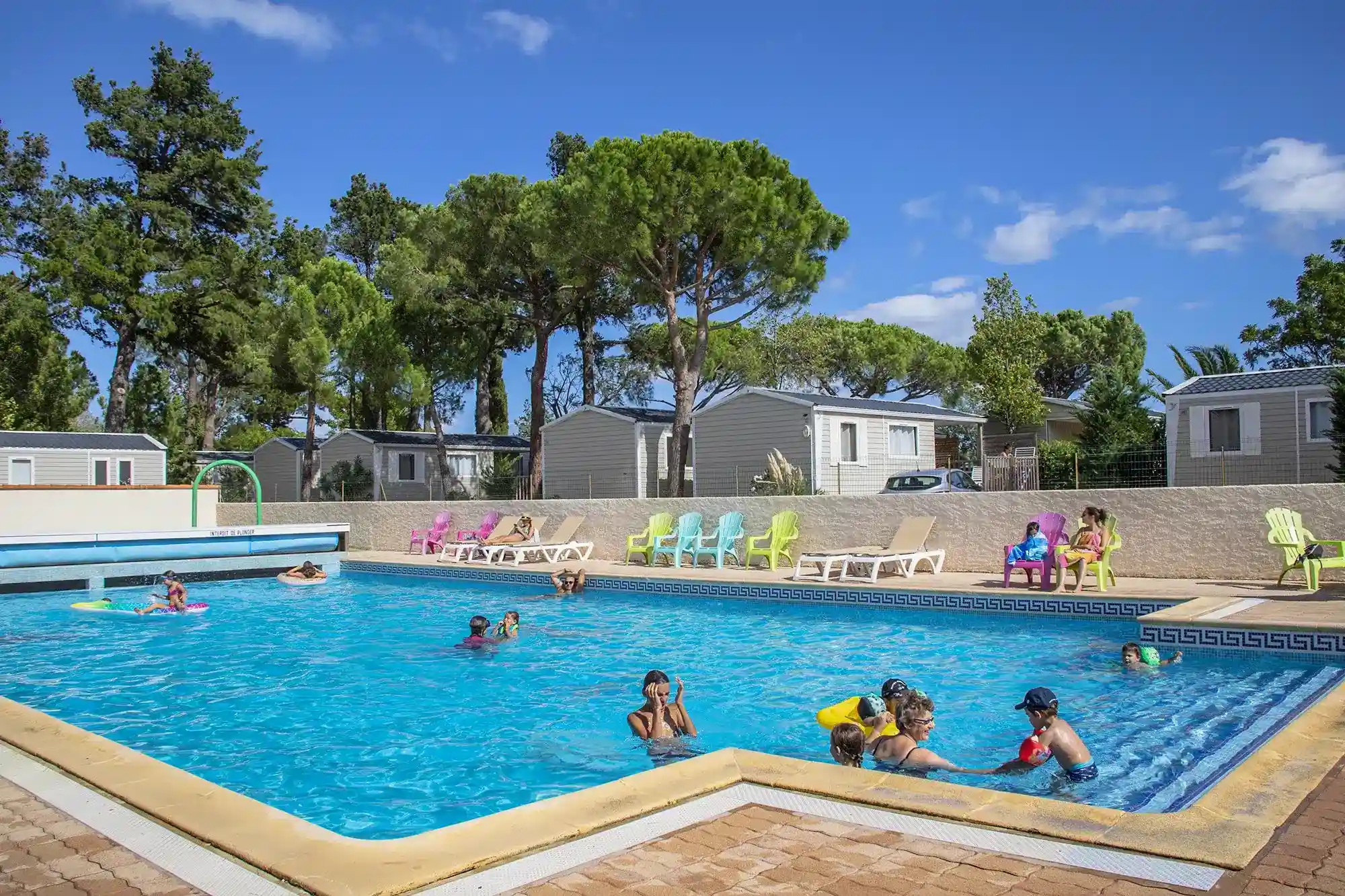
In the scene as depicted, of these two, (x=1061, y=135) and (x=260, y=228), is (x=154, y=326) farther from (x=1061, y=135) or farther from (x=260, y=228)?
(x=1061, y=135)

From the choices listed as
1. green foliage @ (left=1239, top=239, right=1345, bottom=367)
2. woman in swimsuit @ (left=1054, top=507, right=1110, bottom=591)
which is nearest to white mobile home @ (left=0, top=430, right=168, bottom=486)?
woman in swimsuit @ (left=1054, top=507, right=1110, bottom=591)

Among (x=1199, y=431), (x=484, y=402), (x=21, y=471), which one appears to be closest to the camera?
(x=1199, y=431)

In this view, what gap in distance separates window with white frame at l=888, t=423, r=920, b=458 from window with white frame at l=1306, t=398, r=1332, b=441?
8.71 m

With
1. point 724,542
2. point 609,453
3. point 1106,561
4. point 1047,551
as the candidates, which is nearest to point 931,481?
point 724,542

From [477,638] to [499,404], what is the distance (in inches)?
1238

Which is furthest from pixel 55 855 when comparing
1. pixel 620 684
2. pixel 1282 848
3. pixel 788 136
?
pixel 788 136

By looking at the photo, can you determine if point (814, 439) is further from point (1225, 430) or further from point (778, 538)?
point (778, 538)

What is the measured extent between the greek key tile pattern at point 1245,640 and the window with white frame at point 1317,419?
Result: 46.0ft

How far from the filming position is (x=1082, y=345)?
45.2 metres

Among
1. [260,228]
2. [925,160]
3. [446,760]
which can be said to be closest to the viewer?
[446,760]

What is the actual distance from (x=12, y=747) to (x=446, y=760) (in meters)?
2.33

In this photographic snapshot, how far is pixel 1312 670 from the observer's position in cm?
715

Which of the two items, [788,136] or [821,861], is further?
[788,136]

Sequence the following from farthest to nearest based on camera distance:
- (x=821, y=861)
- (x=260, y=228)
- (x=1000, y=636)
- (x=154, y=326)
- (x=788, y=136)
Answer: (x=260, y=228), (x=154, y=326), (x=788, y=136), (x=1000, y=636), (x=821, y=861)
